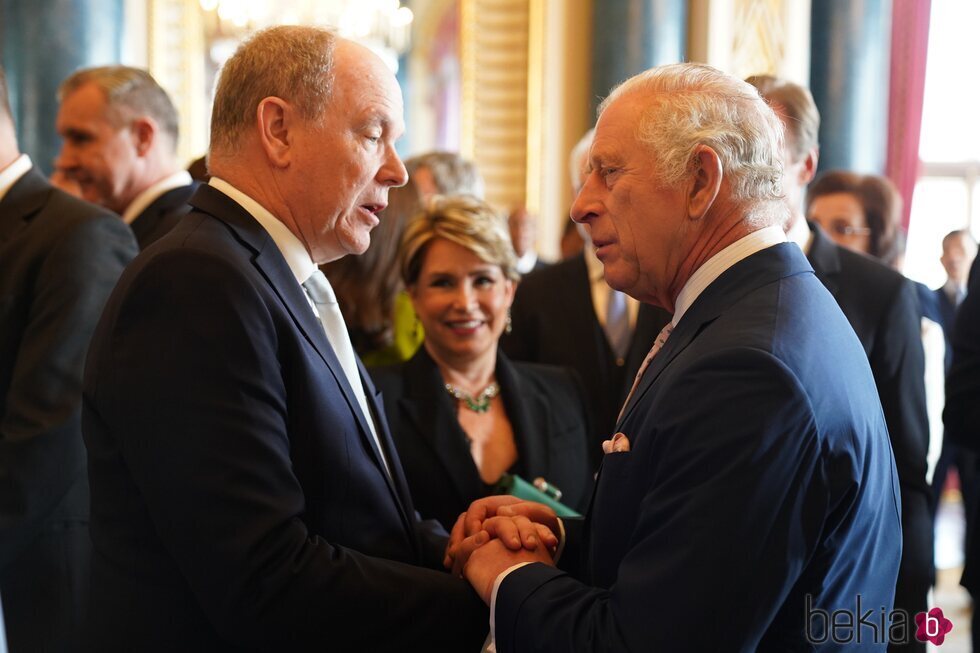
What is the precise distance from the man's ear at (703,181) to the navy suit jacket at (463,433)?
1.23 meters

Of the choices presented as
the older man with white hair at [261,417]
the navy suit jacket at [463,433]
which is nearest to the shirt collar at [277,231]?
the older man with white hair at [261,417]

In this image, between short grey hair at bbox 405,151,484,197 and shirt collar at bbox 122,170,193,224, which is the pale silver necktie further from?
short grey hair at bbox 405,151,484,197

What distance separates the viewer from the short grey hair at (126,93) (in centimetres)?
362

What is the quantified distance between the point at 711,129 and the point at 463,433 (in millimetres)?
1320

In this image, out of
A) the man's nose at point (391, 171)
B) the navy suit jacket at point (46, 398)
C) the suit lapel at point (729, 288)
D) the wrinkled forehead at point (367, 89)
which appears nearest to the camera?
the suit lapel at point (729, 288)

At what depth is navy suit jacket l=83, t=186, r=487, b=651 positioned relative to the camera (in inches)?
63.9

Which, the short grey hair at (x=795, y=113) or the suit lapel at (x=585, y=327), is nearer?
the short grey hair at (x=795, y=113)

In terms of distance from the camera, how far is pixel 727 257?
1753 millimetres

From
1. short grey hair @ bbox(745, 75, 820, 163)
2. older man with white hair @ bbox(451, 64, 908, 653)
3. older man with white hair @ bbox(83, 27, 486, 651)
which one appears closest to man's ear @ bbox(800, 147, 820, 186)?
short grey hair @ bbox(745, 75, 820, 163)

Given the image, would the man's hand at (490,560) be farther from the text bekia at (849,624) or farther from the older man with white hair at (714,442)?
the text bekia at (849,624)

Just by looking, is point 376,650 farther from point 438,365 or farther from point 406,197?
point 406,197

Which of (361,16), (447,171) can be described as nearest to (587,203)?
(447,171)

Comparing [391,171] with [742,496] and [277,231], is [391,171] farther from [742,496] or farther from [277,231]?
[742,496]

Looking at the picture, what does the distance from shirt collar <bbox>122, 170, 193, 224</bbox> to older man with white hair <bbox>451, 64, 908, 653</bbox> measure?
6.86 feet
